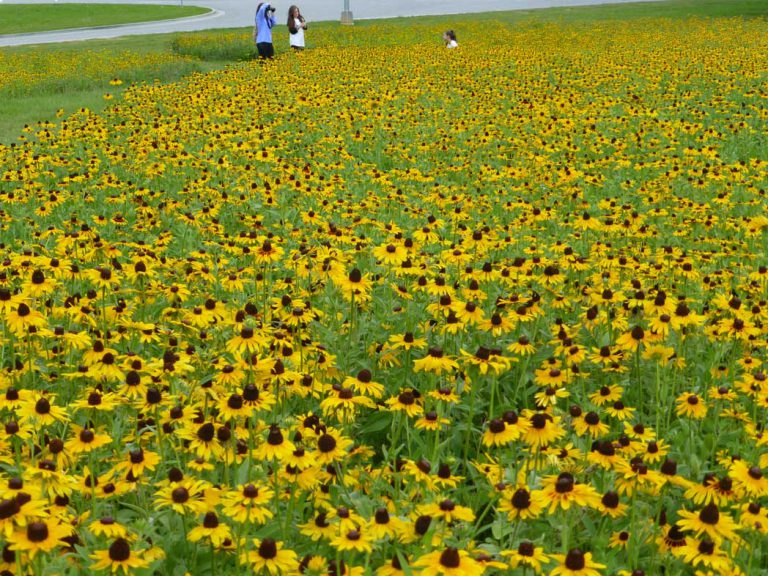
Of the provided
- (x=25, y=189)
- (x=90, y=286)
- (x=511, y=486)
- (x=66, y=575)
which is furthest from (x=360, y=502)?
(x=25, y=189)

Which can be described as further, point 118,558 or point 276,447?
point 276,447

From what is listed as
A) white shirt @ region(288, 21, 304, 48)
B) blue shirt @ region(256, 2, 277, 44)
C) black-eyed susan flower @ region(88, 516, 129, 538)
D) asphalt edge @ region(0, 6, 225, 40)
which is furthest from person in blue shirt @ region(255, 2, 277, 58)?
black-eyed susan flower @ region(88, 516, 129, 538)

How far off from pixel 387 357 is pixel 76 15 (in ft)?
160

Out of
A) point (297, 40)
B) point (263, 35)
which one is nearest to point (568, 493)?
point (263, 35)

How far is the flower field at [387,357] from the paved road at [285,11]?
25.8 m

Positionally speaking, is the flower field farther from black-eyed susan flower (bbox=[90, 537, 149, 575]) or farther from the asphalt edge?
the asphalt edge

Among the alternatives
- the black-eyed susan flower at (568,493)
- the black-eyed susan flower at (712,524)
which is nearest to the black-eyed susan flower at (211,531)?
the black-eyed susan flower at (568,493)

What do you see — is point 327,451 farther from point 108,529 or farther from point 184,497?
point 108,529

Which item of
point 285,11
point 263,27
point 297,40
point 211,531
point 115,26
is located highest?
point 285,11

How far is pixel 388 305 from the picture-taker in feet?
17.3

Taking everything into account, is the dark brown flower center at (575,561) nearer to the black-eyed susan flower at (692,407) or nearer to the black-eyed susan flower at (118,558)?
the black-eyed susan flower at (118,558)

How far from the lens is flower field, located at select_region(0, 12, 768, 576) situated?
2654 millimetres

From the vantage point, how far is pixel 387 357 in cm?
400

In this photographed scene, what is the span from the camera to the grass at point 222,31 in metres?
15.4
